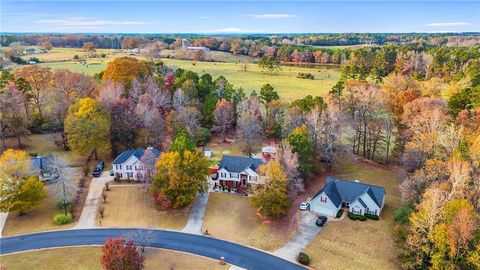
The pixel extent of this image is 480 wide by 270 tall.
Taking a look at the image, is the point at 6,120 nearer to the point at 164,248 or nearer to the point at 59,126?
the point at 59,126

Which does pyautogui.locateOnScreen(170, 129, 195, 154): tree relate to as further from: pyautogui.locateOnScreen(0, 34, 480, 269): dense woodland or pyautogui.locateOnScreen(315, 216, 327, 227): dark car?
pyautogui.locateOnScreen(315, 216, 327, 227): dark car

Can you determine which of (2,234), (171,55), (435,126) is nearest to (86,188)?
(2,234)

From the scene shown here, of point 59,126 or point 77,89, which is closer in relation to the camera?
point 59,126

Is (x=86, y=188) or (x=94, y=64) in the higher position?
(x=94, y=64)

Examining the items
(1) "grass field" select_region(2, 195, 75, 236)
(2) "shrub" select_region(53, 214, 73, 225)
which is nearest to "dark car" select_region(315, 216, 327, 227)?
(1) "grass field" select_region(2, 195, 75, 236)

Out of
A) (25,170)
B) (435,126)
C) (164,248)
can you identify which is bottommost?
(164,248)

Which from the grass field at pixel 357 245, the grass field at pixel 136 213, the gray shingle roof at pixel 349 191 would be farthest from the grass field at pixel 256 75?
the grass field at pixel 136 213
